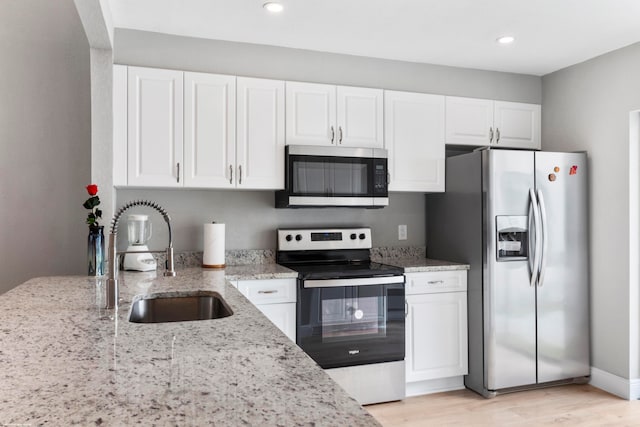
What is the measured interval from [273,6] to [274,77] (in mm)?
713

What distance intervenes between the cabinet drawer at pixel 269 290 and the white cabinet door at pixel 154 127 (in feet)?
2.54

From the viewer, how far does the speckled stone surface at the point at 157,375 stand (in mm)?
801

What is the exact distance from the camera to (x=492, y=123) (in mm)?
3889

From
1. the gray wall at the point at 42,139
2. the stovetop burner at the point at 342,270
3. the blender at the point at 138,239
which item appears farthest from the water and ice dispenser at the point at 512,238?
the gray wall at the point at 42,139

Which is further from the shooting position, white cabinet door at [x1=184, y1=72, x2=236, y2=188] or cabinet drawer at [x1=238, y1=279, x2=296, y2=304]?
white cabinet door at [x1=184, y1=72, x2=236, y2=188]

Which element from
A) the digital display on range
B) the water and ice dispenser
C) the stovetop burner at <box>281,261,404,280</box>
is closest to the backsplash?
the stovetop burner at <box>281,261,404,280</box>

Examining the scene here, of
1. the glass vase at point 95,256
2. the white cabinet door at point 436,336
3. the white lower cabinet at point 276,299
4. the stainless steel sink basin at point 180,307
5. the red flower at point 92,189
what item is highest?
the red flower at point 92,189

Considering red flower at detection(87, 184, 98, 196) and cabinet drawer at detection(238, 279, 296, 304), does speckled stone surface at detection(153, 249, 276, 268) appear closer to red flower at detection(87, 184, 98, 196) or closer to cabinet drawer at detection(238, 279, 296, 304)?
cabinet drawer at detection(238, 279, 296, 304)

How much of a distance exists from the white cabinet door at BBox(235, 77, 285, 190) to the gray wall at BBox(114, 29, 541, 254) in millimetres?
198

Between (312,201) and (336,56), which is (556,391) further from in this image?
(336,56)

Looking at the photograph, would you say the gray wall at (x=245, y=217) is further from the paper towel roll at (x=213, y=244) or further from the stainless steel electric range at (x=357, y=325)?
the stainless steel electric range at (x=357, y=325)

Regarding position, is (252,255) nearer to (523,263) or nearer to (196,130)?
(196,130)

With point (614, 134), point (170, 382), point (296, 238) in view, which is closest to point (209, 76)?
point (296, 238)

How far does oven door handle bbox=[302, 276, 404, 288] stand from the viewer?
10.2 feet
